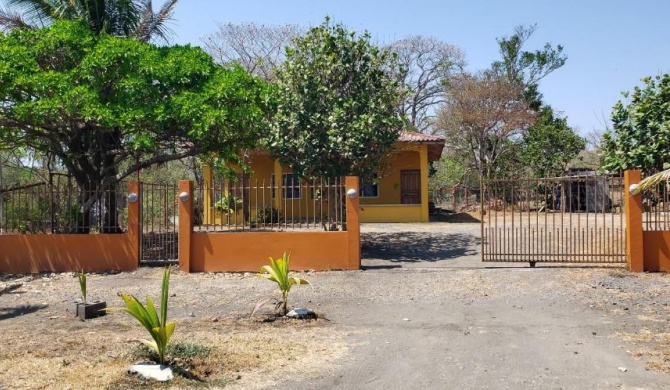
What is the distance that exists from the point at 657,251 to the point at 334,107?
7430 millimetres

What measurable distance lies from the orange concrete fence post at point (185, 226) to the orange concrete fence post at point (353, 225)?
11.1ft

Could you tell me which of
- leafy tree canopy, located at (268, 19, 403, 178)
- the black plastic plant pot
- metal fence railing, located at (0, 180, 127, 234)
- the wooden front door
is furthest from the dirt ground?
the wooden front door

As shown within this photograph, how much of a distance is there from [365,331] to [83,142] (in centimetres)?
1070

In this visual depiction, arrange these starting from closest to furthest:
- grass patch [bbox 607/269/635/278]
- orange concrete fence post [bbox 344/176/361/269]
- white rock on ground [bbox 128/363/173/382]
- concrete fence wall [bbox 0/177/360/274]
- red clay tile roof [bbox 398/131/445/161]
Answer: white rock on ground [bbox 128/363/173/382], grass patch [bbox 607/269/635/278], orange concrete fence post [bbox 344/176/361/269], concrete fence wall [bbox 0/177/360/274], red clay tile roof [bbox 398/131/445/161]

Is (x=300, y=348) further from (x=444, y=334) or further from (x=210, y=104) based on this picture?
(x=210, y=104)

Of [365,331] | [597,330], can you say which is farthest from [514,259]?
[365,331]

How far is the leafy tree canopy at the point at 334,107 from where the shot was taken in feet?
43.8

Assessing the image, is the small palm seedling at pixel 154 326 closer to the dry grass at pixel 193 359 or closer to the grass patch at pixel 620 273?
the dry grass at pixel 193 359

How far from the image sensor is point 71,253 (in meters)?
12.7

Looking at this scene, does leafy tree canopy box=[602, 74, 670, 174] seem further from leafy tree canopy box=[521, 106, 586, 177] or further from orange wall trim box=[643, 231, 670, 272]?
leafy tree canopy box=[521, 106, 586, 177]

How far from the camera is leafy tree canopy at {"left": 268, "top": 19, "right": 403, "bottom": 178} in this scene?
13.3 meters

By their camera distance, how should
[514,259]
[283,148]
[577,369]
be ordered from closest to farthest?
[577,369] → [514,259] → [283,148]

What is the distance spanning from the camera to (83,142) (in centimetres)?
1487

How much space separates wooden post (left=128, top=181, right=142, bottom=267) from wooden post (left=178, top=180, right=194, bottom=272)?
1.03m
